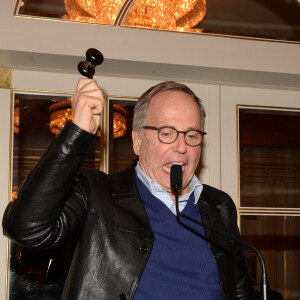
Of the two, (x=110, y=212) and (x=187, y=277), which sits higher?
(x=110, y=212)

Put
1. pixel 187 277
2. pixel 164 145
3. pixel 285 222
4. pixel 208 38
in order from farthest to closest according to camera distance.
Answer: pixel 285 222 < pixel 208 38 < pixel 164 145 < pixel 187 277

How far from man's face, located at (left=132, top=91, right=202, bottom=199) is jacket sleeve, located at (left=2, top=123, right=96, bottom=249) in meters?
0.37

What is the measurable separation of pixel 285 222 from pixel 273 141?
1.31 ft

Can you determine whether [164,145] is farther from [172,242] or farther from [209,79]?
[209,79]

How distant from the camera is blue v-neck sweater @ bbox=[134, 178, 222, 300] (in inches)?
54.3

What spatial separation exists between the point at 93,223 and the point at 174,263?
255 mm

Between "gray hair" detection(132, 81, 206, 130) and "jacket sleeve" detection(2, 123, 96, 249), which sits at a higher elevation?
"gray hair" detection(132, 81, 206, 130)

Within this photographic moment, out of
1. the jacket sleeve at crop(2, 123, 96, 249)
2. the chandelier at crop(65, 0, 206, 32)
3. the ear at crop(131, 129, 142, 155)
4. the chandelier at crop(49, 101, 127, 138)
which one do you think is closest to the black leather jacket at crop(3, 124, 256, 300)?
the jacket sleeve at crop(2, 123, 96, 249)

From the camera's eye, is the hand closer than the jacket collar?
Yes

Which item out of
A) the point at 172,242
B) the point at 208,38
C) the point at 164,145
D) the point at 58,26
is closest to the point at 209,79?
the point at 208,38

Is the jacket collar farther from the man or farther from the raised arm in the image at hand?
the raised arm

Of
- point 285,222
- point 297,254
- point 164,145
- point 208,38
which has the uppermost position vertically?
point 208,38

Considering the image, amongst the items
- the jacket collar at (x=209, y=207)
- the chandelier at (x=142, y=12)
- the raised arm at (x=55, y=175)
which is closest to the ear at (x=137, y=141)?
the jacket collar at (x=209, y=207)

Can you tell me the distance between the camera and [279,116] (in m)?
2.54
